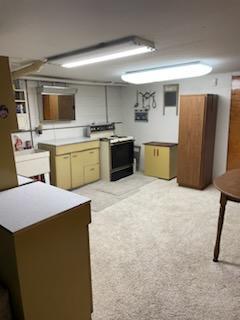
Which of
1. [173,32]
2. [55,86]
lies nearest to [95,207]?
[55,86]

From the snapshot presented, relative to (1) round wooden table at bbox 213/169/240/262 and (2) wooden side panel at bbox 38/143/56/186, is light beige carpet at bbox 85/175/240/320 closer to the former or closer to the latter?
(1) round wooden table at bbox 213/169/240/262

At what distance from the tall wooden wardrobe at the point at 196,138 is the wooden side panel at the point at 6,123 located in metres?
3.34

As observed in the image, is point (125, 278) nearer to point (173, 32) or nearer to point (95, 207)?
point (95, 207)

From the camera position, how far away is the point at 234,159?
4566mm

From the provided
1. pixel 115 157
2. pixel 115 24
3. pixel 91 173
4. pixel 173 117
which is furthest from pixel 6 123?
pixel 173 117

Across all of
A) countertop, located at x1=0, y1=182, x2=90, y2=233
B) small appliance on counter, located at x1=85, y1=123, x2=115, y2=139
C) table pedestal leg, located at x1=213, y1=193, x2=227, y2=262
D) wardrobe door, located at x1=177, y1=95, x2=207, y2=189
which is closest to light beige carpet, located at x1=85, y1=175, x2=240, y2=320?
table pedestal leg, located at x1=213, y1=193, x2=227, y2=262

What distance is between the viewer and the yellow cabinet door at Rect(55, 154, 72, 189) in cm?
430

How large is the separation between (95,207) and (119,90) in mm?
3452

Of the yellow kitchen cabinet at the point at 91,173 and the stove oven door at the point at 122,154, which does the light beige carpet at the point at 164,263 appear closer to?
the yellow kitchen cabinet at the point at 91,173

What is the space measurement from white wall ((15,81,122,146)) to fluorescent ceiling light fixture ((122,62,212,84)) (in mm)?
1439

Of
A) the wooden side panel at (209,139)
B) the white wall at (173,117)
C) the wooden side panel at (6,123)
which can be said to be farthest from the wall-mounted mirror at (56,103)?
the wooden side panel at (6,123)

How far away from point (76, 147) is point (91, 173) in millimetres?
704

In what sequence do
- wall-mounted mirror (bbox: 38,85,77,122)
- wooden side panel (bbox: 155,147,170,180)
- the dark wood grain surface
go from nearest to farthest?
the dark wood grain surface < wall-mounted mirror (bbox: 38,85,77,122) < wooden side panel (bbox: 155,147,170,180)

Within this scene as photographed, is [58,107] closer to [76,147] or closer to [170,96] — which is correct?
[76,147]
